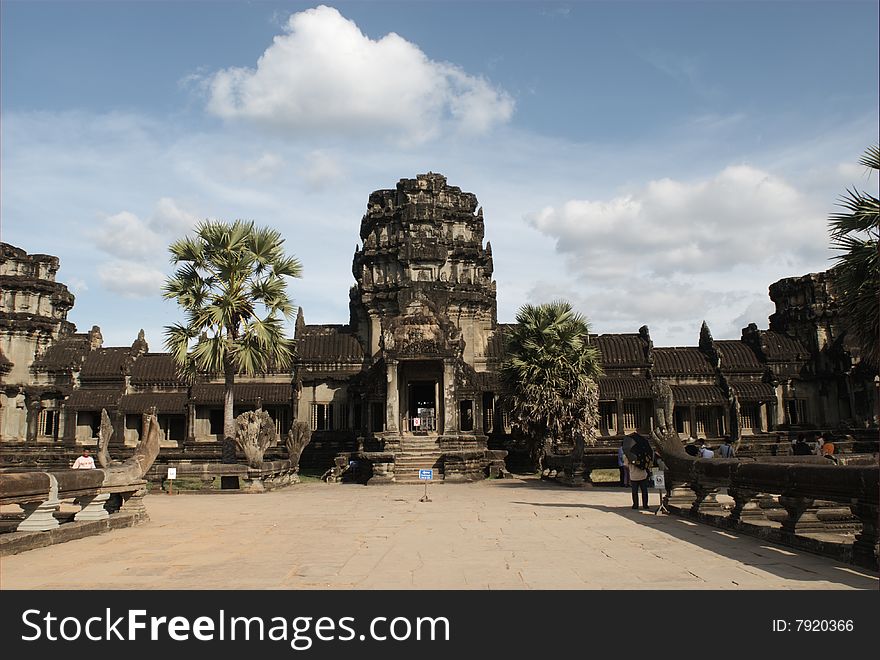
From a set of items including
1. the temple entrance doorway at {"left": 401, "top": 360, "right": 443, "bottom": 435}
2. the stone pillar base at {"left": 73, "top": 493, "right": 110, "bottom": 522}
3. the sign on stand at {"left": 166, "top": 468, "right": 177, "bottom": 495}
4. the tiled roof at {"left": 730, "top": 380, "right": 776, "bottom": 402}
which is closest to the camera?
the stone pillar base at {"left": 73, "top": 493, "right": 110, "bottom": 522}

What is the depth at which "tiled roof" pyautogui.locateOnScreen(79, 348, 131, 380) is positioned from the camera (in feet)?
123

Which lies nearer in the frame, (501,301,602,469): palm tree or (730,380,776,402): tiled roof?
(501,301,602,469): palm tree

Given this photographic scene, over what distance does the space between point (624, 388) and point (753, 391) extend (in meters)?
7.13

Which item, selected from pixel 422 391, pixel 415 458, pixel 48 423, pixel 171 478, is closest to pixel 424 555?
pixel 171 478

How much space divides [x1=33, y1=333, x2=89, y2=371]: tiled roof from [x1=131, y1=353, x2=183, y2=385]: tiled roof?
3127 millimetres

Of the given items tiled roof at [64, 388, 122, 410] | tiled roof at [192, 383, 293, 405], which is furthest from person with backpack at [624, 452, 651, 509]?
tiled roof at [64, 388, 122, 410]

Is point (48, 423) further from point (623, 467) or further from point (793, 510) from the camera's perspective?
point (793, 510)

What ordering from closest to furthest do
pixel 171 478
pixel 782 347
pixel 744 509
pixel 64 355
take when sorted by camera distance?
1. pixel 744 509
2. pixel 171 478
3. pixel 64 355
4. pixel 782 347

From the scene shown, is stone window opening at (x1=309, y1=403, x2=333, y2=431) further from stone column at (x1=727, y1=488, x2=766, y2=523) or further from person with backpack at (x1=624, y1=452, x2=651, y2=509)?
stone column at (x1=727, y1=488, x2=766, y2=523)

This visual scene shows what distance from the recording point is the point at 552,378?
26.2 metres

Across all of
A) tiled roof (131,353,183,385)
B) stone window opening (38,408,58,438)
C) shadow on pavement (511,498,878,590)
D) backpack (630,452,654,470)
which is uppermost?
tiled roof (131,353,183,385)
